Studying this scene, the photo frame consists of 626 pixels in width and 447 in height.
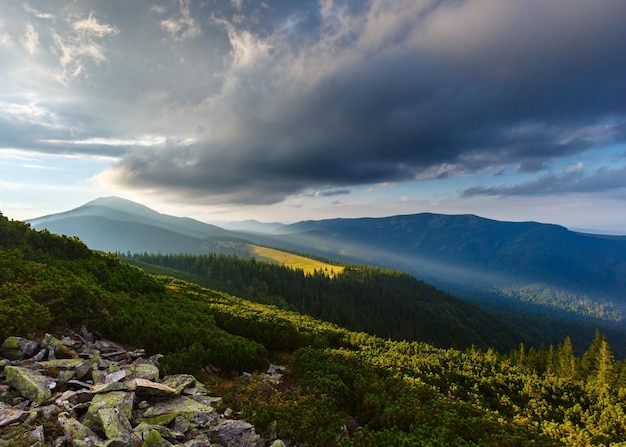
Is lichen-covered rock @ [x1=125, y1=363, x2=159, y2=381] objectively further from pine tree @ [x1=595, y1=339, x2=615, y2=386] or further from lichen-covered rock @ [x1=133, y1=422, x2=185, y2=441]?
pine tree @ [x1=595, y1=339, x2=615, y2=386]

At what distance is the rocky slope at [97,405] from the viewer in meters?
10.2

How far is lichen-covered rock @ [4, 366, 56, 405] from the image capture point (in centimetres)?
1167

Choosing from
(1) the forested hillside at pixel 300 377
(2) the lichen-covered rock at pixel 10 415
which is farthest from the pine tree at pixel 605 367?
(2) the lichen-covered rock at pixel 10 415

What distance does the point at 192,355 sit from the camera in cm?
1984

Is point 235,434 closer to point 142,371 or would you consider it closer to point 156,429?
point 156,429

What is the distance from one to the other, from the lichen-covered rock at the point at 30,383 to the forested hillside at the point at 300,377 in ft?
14.4

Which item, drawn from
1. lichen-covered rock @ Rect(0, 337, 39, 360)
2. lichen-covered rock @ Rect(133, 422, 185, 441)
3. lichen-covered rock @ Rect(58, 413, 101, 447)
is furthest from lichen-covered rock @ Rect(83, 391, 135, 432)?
lichen-covered rock @ Rect(0, 337, 39, 360)

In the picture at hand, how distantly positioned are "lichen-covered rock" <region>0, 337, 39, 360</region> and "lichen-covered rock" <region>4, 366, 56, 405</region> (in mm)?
2313

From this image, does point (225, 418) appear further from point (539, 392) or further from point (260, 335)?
point (539, 392)

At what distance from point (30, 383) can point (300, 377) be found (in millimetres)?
14056

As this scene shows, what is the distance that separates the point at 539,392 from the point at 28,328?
119ft

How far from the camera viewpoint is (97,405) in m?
11.4

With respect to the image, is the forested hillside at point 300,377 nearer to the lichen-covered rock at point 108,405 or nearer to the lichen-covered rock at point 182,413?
the lichen-covered rock at point 182,413

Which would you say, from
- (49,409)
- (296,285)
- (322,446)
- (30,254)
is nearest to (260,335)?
(322,446)
